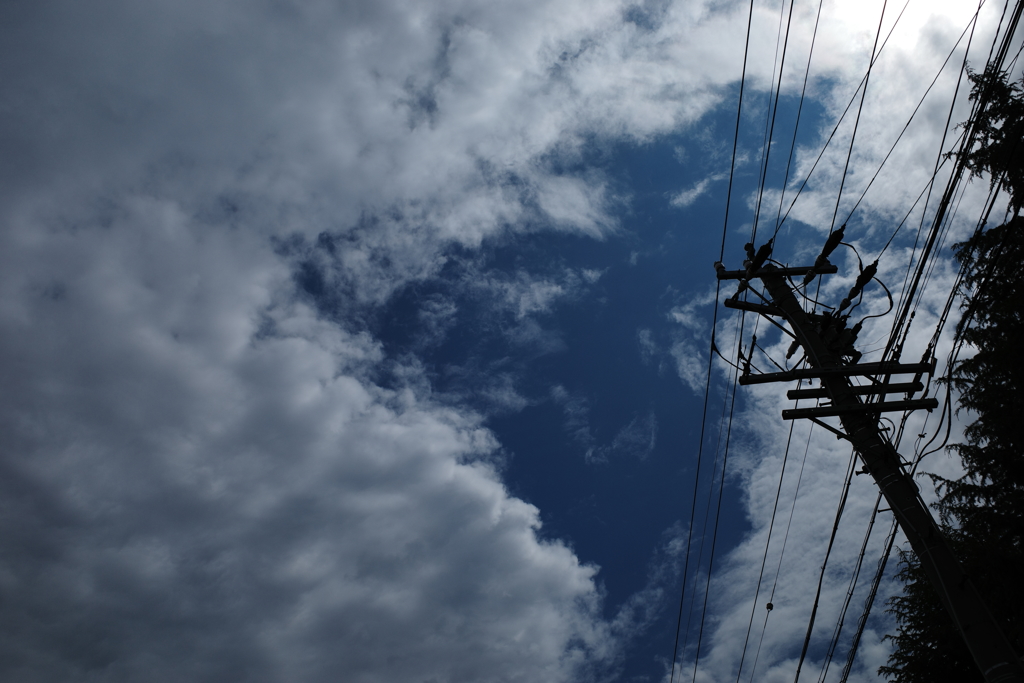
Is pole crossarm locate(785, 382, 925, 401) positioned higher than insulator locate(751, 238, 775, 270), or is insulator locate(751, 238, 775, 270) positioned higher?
insulator locate(751, 238, 775, 270)

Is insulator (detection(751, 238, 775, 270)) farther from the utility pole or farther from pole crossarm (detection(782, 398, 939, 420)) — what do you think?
pole crossarm (detection(782, 398, 939, 420))

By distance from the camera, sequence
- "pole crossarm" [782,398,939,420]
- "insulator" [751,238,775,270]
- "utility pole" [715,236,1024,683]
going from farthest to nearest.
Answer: "insulator" [751,238,775,270], "pole crossarm" [782,398,939,420], "utility pole" [715,236,1024,683]

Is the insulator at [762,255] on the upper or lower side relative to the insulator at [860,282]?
upper

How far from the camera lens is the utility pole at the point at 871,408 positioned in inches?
199

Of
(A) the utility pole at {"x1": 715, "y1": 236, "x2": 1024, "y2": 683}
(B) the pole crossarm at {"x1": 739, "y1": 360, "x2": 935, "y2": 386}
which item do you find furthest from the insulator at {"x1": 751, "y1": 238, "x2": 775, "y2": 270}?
(B) the pole crossarm at {"x1": 739, "y1": 360, "x2": 935, "y2": 386}

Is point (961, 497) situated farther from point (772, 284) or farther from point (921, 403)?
point (772, 284)

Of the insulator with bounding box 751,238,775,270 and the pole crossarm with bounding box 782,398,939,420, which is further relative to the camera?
the insulator with bounding box 751,238,775,270

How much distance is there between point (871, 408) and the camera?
244 inches

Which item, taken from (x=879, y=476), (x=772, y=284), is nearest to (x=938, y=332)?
(x=879, y=476)

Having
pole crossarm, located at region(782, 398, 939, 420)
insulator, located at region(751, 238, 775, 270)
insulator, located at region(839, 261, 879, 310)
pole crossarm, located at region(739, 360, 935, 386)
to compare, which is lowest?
pole crossarm, located at region(782, 398, 939, 420)

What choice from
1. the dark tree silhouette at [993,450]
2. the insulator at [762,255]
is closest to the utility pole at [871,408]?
the insulator at [762,255]

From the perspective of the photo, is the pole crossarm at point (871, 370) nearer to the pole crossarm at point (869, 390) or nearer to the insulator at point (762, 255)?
the pole crossarm at point (869, 390)

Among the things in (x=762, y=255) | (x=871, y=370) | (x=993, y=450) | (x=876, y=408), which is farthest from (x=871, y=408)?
(x=993, y=450)

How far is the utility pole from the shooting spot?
5.05 meters
